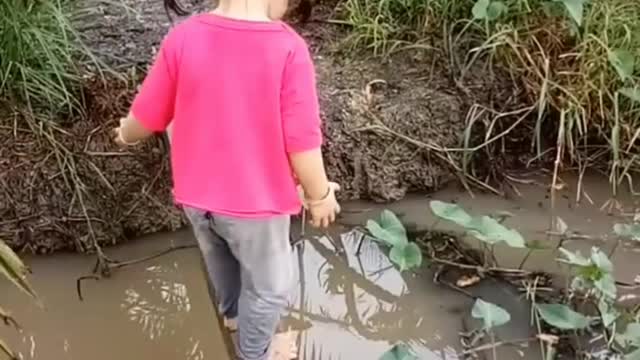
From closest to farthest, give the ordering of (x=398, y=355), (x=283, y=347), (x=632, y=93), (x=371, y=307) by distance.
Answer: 1. (x=398, y=355)
2. (x=283, y=347)
3. (x=371, y=307)
4. (x=632, y=93)

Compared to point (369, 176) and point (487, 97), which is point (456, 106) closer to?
point (487, 97)

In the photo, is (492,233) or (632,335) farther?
(492,233)

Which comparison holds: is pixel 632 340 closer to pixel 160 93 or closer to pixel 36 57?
pixel 160 93

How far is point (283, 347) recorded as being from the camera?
8.66ft

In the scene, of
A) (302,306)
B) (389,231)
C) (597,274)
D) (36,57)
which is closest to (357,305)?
(302,306)

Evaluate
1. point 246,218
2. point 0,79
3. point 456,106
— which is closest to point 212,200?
point 246,218

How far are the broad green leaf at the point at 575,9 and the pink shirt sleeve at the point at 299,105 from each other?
1225 mm

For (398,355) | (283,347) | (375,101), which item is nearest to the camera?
(398,355)

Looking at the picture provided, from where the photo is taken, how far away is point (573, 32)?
332 cm

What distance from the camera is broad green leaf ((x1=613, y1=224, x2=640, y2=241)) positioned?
2797 mm

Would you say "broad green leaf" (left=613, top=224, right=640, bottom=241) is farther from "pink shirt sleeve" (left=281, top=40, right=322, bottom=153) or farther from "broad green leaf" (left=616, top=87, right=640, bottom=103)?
"pink shirt sleeve" (left=281, top=40, right=322, bottom=153)

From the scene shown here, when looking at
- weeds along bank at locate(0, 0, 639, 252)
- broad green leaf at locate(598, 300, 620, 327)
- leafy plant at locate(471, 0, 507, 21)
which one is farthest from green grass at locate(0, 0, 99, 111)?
broad green leaf at locate(598, 300, 620, 327)

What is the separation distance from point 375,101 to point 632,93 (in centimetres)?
72

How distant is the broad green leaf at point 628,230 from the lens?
2.80 metres
